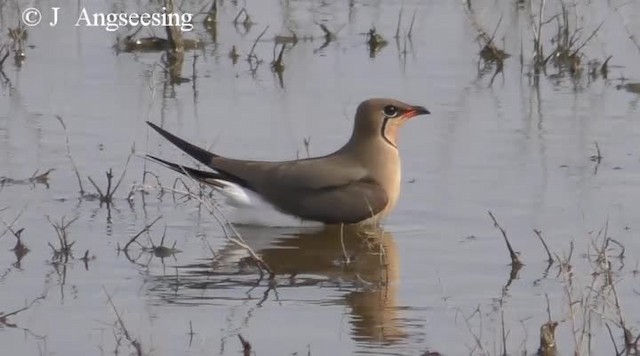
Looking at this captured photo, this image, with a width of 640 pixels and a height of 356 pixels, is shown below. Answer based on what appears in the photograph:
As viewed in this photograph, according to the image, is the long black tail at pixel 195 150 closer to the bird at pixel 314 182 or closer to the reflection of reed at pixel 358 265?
the bird at pixel 314 182

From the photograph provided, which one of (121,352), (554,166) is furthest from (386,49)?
(121,352)

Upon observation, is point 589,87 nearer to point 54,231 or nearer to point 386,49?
point 386,49

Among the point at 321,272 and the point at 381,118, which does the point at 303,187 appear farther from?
the point at 321,272

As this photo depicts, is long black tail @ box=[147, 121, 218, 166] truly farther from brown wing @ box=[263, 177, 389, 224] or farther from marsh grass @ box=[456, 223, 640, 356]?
marsh grass @ box=[456, 223, 640, 356]

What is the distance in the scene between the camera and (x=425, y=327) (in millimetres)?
6270

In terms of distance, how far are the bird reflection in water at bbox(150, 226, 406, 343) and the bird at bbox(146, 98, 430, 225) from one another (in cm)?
9

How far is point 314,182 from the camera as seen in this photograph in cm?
809

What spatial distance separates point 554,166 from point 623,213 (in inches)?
31.2

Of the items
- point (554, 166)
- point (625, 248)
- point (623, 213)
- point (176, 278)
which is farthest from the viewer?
point (554, 166)

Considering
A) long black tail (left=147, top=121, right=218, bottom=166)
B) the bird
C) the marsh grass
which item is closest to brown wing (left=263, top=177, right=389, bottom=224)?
the bird

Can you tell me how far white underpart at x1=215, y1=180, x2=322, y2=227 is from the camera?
804cm

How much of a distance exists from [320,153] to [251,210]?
86 cm

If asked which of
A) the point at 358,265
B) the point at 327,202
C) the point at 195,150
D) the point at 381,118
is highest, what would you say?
the point at 381,118

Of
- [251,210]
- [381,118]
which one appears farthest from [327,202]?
[381,118]
